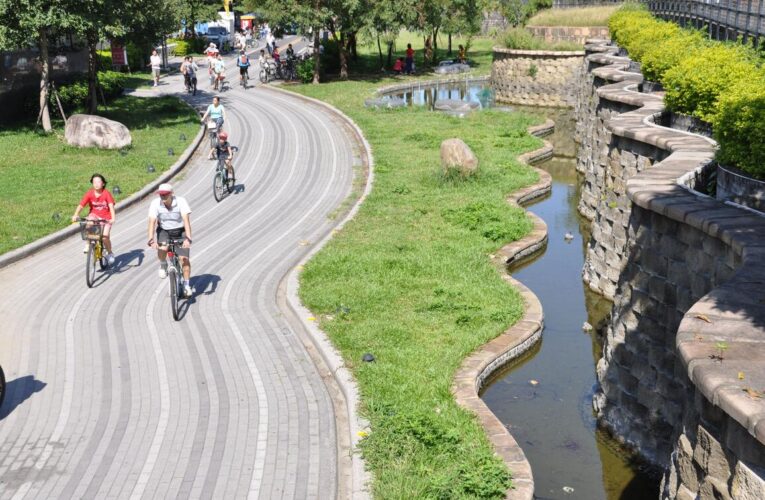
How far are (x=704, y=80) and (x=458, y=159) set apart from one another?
7.80m

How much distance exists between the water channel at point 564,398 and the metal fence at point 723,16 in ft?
28.7

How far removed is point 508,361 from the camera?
12789 mm

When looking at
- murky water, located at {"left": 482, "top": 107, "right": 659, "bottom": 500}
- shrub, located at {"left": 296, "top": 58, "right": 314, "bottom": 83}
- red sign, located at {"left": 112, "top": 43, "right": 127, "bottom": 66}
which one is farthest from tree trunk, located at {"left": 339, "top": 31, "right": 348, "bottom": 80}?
murky water, located at {"left": 482, "top": 107, "right": 659, "bottom": 500}

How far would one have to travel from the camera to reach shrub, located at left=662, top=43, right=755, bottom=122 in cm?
1520

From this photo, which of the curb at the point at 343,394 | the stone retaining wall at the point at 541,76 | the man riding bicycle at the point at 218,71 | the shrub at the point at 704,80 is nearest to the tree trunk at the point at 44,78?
the man riding bicycle at the point at 218,71

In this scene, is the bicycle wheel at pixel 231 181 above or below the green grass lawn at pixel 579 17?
below

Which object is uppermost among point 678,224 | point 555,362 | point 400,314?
point 678,224

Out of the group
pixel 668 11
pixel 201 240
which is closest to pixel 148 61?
pixel 668 11

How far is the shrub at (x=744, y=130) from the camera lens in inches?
417

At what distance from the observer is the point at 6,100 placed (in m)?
29.3

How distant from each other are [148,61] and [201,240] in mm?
35161

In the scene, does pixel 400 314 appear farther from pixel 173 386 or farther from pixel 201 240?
pixel 201 240

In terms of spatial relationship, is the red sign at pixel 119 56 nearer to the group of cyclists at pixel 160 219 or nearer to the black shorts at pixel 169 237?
the group of cyclists at pixel 160 219

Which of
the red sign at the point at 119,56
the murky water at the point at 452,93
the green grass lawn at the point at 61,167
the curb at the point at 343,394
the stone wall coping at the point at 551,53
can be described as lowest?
the murky water at the point at 452,93
